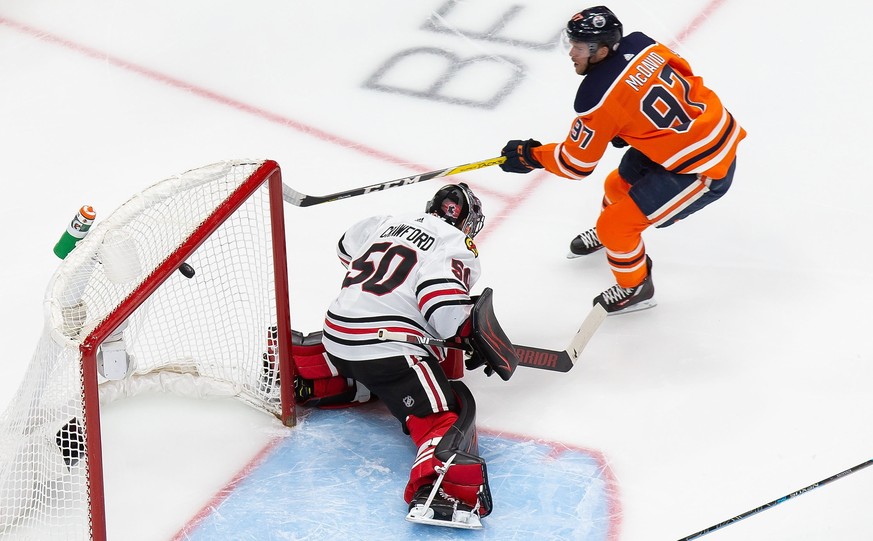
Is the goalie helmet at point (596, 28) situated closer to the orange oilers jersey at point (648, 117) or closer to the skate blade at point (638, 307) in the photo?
the orange oilers jersey at point (648, 117)

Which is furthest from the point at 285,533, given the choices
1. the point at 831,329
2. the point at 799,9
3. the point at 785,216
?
the point at 799,9

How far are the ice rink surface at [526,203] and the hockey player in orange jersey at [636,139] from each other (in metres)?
0.27

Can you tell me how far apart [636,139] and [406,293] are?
0.78 meters

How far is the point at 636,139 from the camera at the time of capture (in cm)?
355

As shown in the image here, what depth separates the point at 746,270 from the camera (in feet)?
13.0

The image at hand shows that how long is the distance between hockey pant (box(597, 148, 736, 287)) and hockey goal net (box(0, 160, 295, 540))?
0.94m

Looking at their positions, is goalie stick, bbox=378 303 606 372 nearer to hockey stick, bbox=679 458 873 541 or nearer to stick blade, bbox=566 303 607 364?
stick blade, bbox=566 303 607 364

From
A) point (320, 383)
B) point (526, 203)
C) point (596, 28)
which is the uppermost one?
point (596, 28)

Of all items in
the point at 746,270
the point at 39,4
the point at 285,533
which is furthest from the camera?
the point at 39,4

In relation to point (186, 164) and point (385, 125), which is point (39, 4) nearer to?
point (186, 164)

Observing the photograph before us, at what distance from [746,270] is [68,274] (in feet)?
6.86

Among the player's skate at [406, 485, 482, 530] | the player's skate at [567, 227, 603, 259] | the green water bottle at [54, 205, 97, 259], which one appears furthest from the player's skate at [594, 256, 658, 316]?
the green water bottle at [54, 205, 97, 259]

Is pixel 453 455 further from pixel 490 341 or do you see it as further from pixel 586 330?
pixel 586 330

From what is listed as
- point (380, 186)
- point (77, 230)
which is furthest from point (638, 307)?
point (77, 230)
